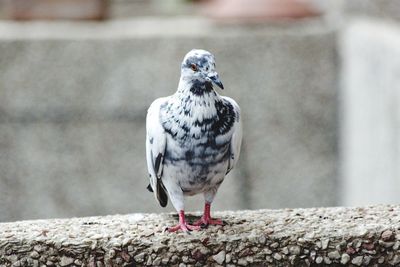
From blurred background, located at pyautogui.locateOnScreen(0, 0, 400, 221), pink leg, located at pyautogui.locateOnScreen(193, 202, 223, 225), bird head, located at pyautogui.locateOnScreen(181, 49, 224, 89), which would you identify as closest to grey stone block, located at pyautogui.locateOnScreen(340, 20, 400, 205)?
blurred background, located at pyautogui.locateOnScreen(0, 0, 400, 221)

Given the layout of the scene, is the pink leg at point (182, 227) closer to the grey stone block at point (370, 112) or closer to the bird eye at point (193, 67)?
the bird eye at point (193, 67)

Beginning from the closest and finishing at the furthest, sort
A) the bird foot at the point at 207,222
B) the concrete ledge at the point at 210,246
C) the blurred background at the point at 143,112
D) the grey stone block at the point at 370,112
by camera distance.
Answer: the concrete ledge at the point at 210,246 → the bird foot at the point at 207,222 → the grey stone block at the point at 370,112 → the blurred background at the point at 143,112

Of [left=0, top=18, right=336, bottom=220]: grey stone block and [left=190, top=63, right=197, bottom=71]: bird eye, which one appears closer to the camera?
[left=190, top=63, right=197, bottom=71]: bird eye

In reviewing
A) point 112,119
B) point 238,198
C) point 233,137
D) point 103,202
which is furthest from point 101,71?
point 233,137

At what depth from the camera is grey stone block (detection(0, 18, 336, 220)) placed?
349cm

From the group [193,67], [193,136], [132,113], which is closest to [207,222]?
[193,136]

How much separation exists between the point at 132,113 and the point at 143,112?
0.04m

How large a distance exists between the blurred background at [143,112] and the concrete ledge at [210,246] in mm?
1909

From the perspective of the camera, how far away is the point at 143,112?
11.6 ft

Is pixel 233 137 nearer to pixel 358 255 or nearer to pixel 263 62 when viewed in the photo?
pixel 358 255

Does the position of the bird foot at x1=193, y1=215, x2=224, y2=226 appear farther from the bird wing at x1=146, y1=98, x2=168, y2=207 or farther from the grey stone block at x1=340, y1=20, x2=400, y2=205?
the grey stone block at x1=340, y1=20, x2=400, y2=205

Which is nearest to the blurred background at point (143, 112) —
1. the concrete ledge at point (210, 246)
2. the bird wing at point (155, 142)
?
the bird wing at point (155, 142)

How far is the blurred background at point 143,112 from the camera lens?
3490 mm

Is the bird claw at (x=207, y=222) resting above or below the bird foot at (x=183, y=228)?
above
